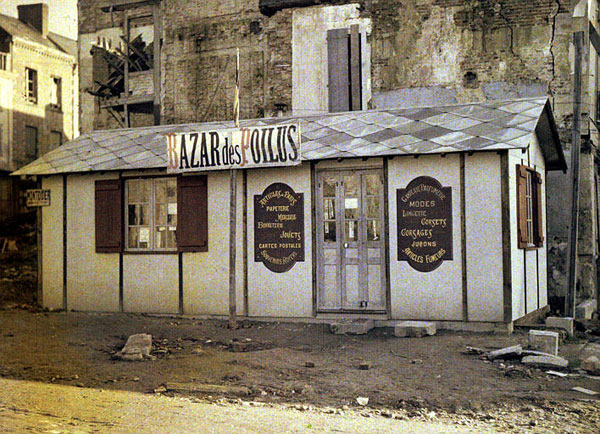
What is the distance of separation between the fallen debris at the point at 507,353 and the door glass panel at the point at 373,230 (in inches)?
A: 136

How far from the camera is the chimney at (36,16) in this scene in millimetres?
35469

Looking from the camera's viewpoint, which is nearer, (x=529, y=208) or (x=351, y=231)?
(x=351, y=231)

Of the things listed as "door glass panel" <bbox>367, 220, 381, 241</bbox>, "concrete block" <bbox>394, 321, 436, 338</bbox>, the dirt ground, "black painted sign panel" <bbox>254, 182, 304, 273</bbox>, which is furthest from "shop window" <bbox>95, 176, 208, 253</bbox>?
"concrete block" <bbox>394, 321, 436, 338</bbox>

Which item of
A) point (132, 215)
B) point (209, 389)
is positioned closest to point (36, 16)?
point (132, 215)

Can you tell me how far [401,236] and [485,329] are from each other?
1.93m

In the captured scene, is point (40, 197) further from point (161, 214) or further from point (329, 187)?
point (329, 187)

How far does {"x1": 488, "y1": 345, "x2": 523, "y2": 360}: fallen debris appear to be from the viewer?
356 inches

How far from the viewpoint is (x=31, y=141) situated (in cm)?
3391

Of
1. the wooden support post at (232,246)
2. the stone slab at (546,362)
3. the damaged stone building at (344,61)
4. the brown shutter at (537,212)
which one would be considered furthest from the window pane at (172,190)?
the stone slab at (546,362)

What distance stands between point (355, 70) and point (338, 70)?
1.33 feet

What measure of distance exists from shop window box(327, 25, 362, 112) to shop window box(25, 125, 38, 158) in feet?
69.0

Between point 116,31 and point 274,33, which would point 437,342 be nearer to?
point 274,33

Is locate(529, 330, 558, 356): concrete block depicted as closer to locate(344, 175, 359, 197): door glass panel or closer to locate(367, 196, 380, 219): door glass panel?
locate(367, 196, 380, 219): door glass panel

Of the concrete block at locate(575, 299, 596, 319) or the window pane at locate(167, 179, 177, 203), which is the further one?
the concrete block at locate(575, 299, 596, 319)
